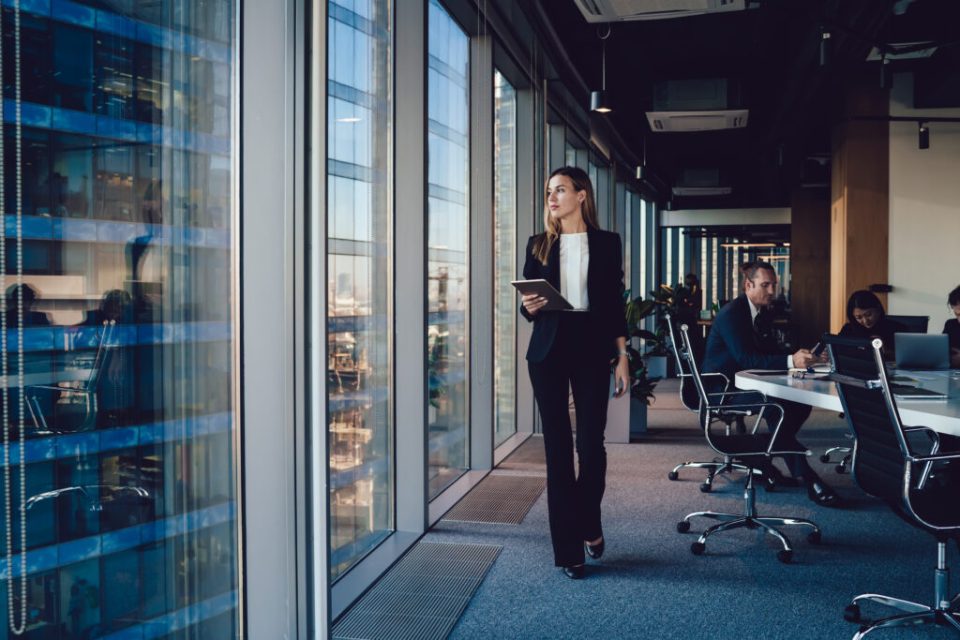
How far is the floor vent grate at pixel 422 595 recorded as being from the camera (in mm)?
2779

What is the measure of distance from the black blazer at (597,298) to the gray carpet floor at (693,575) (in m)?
0.92

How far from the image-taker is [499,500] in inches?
181

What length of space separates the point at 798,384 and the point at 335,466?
1997mm

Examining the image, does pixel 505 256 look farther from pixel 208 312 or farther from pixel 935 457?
pixel 208 312

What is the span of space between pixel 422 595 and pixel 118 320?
74.2 inches

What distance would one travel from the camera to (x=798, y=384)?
11.4 feet

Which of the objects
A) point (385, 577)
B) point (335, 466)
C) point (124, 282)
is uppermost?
point (124, 282)

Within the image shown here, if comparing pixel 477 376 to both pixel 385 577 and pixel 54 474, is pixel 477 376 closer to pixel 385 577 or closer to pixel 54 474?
pixel 385 577

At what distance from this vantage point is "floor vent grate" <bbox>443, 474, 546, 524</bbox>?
166 inches

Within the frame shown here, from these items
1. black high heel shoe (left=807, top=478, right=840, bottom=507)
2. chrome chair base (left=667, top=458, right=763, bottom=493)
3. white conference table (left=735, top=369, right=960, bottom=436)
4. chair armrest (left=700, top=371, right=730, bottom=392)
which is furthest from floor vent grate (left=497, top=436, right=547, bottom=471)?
white conference table (left=735, top=369, right=960, bottom=436)

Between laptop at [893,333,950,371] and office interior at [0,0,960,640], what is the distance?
83 cm

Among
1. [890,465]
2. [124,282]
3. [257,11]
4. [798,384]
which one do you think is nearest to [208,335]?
[124,282]

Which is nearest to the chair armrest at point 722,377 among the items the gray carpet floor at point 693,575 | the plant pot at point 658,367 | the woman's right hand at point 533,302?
the gray carpet floor at point 693,575

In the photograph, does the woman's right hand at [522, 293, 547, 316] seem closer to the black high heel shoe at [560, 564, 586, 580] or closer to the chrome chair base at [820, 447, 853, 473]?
the black high heel shoe at [560, 564, 586, 580]
